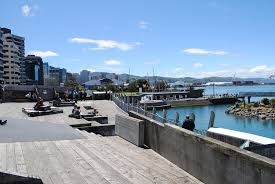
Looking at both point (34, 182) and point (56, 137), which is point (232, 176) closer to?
point (34, 182)

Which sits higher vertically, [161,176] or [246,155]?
[246,155]

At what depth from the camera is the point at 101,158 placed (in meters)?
9.93

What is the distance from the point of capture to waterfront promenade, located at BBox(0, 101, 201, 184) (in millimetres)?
8055

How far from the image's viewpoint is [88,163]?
30.3 feet

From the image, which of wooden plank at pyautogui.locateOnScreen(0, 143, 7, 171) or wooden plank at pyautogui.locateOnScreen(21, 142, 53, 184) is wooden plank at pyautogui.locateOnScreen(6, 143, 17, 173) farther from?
wooden plank at pyautogui.locateOnScreen(21, 142, 53, 184)

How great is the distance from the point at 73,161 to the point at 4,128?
19.7 ft

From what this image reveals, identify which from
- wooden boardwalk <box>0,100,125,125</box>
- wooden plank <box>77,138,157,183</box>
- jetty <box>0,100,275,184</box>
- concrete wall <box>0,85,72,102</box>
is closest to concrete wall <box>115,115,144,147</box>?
jetty <box>0,100,275,184</box>

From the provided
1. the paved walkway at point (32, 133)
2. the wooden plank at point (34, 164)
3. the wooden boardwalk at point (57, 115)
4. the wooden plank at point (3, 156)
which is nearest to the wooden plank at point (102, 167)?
the wooden plank at point (34, 164)

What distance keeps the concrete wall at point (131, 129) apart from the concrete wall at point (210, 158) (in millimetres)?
Result: 805

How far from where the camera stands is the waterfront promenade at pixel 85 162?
26.4 feet

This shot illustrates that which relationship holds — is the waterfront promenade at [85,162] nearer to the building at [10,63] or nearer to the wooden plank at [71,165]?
the wooden plank at [71,165]

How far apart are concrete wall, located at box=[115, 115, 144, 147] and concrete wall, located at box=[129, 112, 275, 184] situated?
0.80m

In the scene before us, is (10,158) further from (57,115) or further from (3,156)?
(57,115)

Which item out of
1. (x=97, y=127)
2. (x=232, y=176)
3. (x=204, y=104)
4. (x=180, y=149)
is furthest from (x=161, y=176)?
(x=204, y=104)
